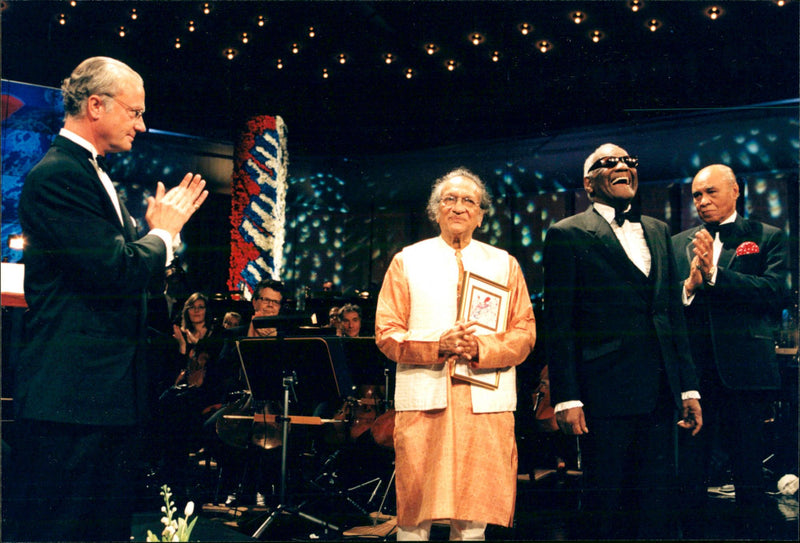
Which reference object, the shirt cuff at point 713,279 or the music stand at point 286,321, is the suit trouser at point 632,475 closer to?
the shirt cuff at point 713,279

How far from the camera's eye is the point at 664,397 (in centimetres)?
287

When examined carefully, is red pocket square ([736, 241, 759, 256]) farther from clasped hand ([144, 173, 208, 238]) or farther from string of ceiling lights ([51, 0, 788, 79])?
string of ceiling lights ([51, 0, 788, 79])

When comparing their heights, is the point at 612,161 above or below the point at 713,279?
above

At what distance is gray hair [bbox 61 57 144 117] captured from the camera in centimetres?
225

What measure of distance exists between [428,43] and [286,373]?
4.92m

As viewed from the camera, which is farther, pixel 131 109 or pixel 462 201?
pixel 462 201

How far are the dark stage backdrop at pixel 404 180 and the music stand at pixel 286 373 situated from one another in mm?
3754

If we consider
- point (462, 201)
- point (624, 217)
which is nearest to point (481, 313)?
point (462, 201)

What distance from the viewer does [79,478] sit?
208 centimetres

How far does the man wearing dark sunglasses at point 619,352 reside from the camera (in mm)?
2740

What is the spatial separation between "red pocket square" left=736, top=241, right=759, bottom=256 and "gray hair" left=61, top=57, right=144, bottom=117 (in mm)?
2988

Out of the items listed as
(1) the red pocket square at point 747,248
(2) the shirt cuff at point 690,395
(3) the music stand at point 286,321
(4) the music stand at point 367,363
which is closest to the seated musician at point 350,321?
(4) the music stand at point 367,363

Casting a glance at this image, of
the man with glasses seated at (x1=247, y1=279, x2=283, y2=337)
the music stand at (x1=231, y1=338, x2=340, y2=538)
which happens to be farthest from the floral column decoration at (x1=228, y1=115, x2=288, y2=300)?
the music stand at (x1=231, y1=338, x2=340, y2=538)

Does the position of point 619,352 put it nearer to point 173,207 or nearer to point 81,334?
point 173,207
